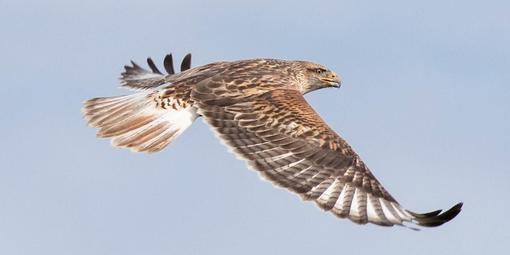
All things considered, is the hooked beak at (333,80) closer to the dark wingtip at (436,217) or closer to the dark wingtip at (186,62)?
the dark wingtip at (186,62)

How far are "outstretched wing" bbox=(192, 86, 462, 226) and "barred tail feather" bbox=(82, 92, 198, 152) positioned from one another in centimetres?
39

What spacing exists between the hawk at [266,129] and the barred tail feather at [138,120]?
0.01 metres

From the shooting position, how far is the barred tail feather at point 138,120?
58.4ft

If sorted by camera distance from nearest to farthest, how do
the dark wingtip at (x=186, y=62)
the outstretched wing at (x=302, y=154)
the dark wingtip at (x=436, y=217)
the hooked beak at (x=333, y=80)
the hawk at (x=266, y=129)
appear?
the dark wingtip at (x=436, y=217) < the outstretched wing at (x=302, y=154) < the hawk at (x=266, y=129) < the hooked beak at (x=333, y=80) < the dark wingtip at (x=186, y=62)

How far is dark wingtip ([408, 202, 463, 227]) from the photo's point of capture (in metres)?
15.0

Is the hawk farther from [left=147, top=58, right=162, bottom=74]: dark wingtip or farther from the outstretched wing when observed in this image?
[left=147, top=58, right=162, bottom=74]: dark wingtip

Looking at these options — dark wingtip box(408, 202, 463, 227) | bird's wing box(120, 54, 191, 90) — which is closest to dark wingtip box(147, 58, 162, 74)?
bird's wing box(120, 54, 191, 90)

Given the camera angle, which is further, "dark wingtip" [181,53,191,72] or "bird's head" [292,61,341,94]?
"dark wingtip" [181,53,191,72]

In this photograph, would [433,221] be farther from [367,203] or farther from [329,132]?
[329,132]

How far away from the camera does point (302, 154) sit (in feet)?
55.1

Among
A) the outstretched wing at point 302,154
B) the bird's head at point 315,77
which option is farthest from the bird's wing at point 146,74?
the outstretched wing at point 302,154

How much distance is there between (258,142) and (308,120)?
0.72 meters

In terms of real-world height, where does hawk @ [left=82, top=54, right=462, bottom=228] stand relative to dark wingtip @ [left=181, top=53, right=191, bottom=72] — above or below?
below

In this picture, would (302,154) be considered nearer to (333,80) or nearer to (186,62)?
(333,80)
